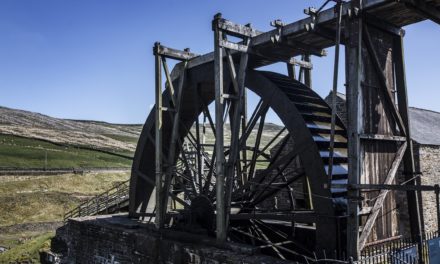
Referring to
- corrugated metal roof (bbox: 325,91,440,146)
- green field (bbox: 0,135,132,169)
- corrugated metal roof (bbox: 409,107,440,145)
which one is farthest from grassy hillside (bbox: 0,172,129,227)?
corrugated metal roof (bbox: 409,107,440,145)

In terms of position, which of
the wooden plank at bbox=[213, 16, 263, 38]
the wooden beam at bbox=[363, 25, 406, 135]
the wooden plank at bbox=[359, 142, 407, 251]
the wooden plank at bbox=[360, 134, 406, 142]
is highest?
the wooden plank at bbox=[213, 16, 263, 38]

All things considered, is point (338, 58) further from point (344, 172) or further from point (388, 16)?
point (344, 172)

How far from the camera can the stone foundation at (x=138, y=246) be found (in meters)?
7.35

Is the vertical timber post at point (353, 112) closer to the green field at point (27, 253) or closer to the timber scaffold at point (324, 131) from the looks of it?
the timber scaffold at point (324, 131)

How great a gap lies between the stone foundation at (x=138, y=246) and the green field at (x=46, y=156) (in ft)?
86.5

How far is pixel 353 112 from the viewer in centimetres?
628

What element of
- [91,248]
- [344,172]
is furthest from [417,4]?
[91,248]

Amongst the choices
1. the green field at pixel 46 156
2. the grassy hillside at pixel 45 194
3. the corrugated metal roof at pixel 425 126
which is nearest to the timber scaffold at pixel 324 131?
the corrugated metal roof at pixel 425 126

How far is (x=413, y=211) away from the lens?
7160 millimetres

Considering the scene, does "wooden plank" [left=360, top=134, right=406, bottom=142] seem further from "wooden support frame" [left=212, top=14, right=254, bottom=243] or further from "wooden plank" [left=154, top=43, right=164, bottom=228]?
"wooden plank" [left=154, top=43, right=164, bottom=228]

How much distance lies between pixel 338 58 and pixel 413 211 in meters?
3.09

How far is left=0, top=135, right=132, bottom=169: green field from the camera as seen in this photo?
37.5 metres

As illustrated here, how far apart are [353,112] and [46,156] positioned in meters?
39.0

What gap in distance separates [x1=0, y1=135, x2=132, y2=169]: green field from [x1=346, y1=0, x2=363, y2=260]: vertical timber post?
3381 cm
